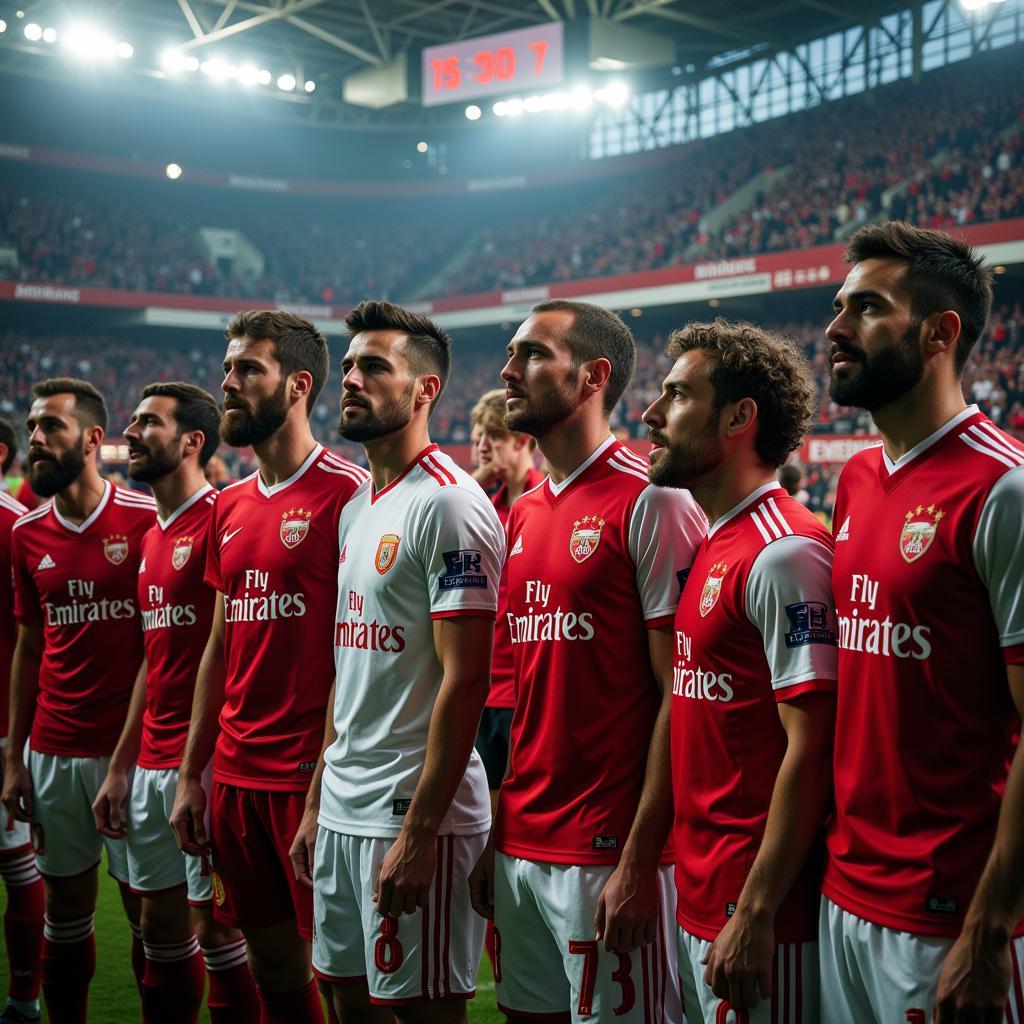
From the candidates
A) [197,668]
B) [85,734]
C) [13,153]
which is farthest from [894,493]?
[13,153]

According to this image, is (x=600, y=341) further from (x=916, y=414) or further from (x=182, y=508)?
(x=182, y=508)

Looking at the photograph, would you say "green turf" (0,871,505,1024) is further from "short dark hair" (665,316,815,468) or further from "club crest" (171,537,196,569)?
"short dark hair" (665,316,815,468)

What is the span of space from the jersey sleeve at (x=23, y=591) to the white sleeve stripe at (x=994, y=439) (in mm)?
3825

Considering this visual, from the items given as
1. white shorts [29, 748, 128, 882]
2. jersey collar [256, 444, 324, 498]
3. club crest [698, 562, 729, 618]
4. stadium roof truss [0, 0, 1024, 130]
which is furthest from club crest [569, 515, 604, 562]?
stadium roof truss [0, 0, 1024, 130]

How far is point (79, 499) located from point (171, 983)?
1.95 metres

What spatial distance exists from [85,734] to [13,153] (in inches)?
1228

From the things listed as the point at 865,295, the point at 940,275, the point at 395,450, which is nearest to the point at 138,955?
the point at 395,450

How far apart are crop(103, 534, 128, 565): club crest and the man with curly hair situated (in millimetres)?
2610

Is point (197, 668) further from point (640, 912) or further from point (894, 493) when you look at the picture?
point (894, 493)

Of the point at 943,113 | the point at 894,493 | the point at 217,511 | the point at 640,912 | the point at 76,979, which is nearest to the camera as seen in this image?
the point at 894,493

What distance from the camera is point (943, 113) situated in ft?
85.5

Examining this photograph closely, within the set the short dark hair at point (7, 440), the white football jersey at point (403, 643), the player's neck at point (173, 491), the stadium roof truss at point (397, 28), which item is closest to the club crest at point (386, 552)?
the white football jersey at point (403, 643)

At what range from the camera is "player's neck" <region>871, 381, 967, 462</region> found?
7.89 feet

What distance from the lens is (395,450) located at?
3.38 metres
